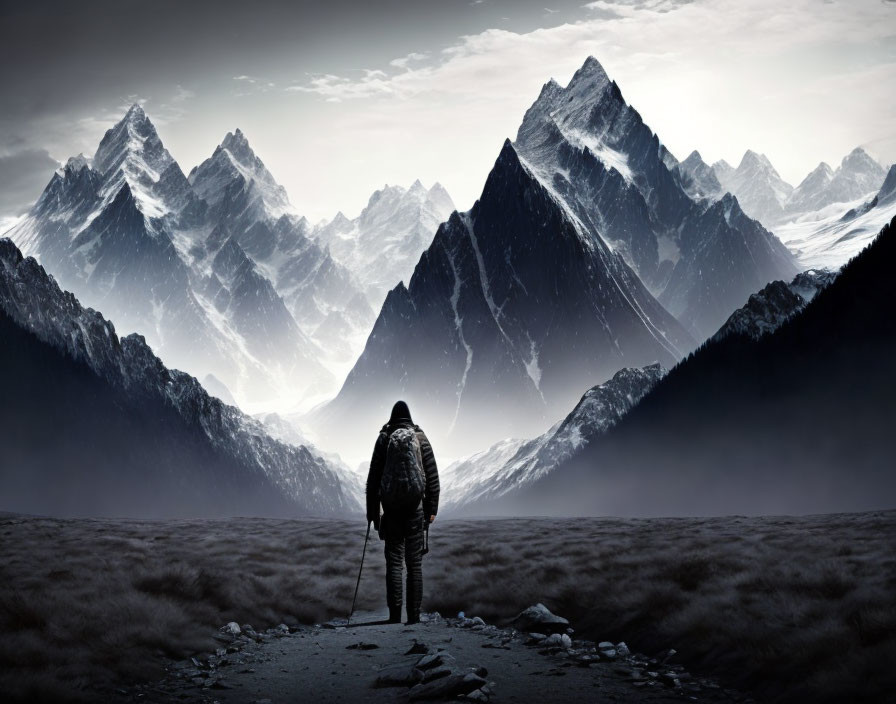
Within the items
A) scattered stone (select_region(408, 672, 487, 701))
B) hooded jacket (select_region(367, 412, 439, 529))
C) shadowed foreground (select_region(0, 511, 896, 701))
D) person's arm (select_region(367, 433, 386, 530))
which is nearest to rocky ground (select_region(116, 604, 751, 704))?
scattered stone (select_region(408, 672, 487, 701))

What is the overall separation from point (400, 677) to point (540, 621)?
5.80m

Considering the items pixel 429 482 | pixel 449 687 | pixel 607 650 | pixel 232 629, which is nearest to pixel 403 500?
pixel 429 482

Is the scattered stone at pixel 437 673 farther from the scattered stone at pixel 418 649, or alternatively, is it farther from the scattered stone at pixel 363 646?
the scattered stone at pixel 363 646

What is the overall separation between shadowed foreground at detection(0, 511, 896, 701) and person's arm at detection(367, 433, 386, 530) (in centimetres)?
391

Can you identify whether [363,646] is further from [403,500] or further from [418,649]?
[403,500]

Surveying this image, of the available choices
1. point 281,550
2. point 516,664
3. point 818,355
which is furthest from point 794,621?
point 818,355

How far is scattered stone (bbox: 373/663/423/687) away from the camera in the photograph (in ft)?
45.3

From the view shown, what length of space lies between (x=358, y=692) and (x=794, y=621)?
7.45 metres

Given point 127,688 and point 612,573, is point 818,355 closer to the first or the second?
point 612,573

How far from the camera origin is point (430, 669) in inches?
547

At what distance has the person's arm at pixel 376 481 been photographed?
2048 cm

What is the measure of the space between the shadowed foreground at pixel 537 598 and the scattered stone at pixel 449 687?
13.3 ft

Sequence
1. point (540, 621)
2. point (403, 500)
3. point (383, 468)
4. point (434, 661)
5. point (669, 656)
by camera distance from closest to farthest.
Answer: point (434, 661) → point (669, 656) → point (540, 621) → point (403, 500) → point (383, 468)

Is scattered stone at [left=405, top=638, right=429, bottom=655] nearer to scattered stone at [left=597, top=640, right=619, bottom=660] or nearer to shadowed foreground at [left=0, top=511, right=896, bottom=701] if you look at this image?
scattered stone at [left=597, top=640, right=619, bottom=660]
